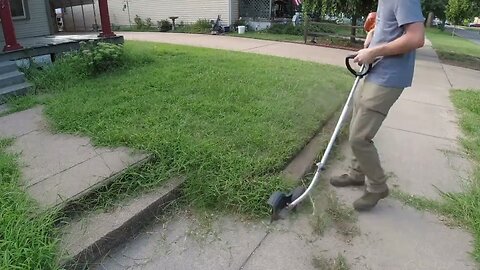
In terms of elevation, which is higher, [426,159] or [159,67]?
[159,67]

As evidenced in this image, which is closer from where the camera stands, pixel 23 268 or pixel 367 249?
pixel 23 268

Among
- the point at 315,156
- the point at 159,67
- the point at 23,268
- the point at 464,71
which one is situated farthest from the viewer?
the point at 464,71

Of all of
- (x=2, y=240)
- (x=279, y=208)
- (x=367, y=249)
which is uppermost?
(x=2, y=240)

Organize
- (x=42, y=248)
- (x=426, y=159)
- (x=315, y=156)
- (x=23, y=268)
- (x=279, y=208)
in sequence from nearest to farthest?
1. (x=23, y=268)
2. (x=42, y=248)
3. (x=279, y=208)
4. (x=315, y=156)
5. (x=426, y=159)

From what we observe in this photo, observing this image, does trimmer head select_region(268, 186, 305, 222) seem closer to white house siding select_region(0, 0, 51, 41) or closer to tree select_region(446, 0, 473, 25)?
white house siding select_region(0, 0, 51, 41)

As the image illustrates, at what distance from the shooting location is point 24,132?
139 inches

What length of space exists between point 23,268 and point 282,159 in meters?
2.06

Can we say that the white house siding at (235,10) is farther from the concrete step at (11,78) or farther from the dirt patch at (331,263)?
the dirt patch at (331,263)

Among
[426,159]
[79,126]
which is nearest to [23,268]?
[79,126]

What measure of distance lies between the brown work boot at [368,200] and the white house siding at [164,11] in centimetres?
1461

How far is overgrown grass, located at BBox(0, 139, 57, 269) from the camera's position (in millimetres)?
1849

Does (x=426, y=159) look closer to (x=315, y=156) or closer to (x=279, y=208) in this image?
(x=315, y=156)

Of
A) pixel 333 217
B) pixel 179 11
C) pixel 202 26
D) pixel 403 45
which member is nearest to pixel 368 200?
pixel 333 217

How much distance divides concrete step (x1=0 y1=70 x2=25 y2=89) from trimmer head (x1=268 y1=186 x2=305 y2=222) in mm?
4199
